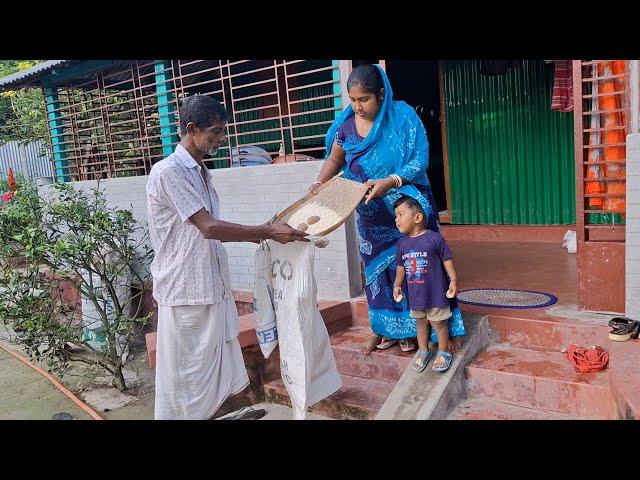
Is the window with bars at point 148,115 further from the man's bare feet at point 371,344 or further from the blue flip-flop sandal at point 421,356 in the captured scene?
the blue flip-flop sandal at point 421,356

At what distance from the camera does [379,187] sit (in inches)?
123

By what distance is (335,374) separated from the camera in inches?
134

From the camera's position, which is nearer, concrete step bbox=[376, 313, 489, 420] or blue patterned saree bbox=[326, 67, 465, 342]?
concrete step bbox=[376, 313, 489, 420]

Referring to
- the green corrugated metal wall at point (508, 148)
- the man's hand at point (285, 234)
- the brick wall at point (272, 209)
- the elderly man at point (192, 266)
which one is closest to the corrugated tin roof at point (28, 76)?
the brick wall at point (272, 209)

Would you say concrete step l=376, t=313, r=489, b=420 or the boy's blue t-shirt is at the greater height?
the boy's blue t-shirt

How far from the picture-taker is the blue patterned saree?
3.36 metres

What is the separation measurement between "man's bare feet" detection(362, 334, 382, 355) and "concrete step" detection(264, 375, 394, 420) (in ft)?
0.63

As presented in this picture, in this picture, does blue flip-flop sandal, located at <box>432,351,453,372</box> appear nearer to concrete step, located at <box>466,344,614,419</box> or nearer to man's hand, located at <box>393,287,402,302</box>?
concrete step, located at <box>466,344,614,419</box>

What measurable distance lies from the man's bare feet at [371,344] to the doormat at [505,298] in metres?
0.73

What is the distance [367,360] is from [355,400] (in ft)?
1.22

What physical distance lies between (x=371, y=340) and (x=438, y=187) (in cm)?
462

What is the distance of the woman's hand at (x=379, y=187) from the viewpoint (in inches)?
121

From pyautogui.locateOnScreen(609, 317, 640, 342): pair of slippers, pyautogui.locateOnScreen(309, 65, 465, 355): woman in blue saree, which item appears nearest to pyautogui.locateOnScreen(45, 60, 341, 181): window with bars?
pyautogui.locateOnScreen(309, 65, 465, 355): woman in blue saree

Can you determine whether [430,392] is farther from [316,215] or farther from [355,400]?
[316,215]
